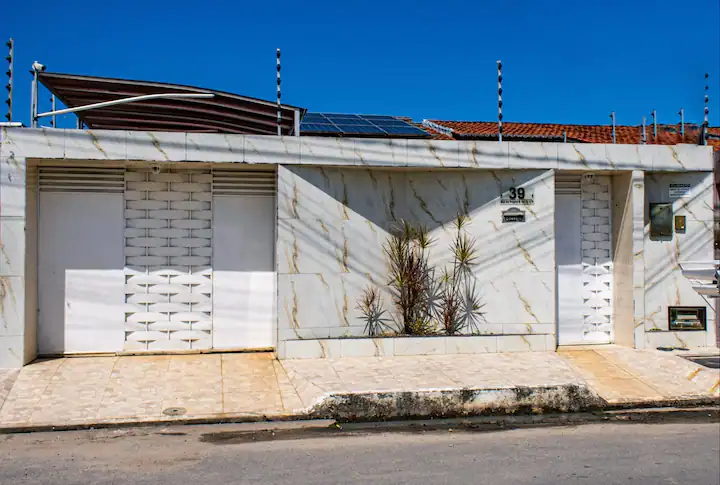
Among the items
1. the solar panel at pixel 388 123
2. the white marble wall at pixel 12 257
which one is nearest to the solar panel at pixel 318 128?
the solar panel at pixel 388 123

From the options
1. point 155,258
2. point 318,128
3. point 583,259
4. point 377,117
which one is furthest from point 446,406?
point 377,117

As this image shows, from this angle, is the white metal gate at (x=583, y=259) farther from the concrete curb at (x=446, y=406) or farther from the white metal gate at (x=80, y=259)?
the white metal gate at (x=80, y=259)

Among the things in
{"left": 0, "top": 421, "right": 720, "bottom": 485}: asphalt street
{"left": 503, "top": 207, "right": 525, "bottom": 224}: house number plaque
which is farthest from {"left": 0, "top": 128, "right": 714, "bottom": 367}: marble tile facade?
{"left": 0, "top": 421, "right": 720, "bottom": 485}: asphalt street

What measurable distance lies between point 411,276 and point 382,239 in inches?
29.0

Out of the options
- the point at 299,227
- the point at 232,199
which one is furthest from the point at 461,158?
A: the point at 232,199

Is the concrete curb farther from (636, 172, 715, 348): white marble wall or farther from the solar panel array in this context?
the solar panel array

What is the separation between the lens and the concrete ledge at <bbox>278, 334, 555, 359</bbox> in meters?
10.5

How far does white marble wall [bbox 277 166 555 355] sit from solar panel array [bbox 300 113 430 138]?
57.5 inches

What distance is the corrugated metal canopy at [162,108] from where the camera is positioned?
34.4ft

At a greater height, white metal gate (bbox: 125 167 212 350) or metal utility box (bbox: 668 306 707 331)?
white metal gate (bbox: 125 167 212 350)

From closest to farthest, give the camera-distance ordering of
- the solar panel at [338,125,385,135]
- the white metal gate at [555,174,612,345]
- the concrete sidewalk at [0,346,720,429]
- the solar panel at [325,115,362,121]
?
the concrete sidewalk at [0,346,720,429]
the white metal gate at [555,174,612,345]
the solar panel at [338,125,385,135]
the solar panel at [325,115,362,121]

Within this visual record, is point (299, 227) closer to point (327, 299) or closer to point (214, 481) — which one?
point (327, 299)

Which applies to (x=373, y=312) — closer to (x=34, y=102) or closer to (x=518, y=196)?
(x=518, y=196)

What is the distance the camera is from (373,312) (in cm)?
1090
